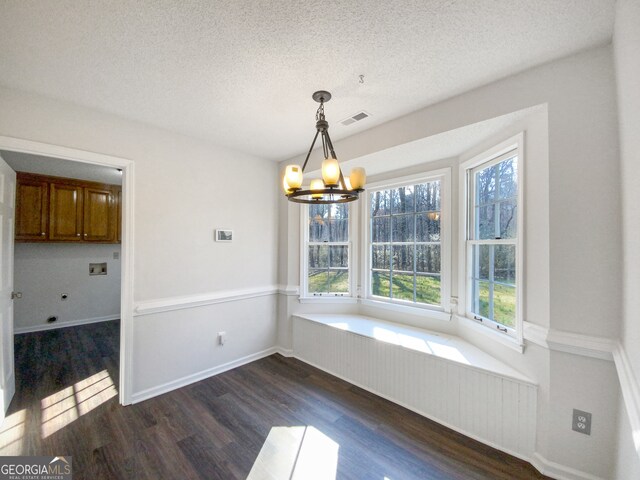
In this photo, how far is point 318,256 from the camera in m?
3.62

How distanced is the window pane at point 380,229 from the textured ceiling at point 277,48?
139 cm

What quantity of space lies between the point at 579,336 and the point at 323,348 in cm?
227

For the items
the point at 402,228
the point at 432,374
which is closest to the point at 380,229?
the point at 402,228

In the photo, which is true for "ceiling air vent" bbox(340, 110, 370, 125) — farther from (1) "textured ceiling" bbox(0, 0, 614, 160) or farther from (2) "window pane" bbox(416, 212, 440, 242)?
(2) "window pane" bbox(416, 212, 440, 242)

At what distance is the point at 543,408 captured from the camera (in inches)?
67.5

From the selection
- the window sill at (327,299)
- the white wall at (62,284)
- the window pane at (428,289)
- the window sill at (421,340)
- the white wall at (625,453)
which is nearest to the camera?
the white wall at (625,453)

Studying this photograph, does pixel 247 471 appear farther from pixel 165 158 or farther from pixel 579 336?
pixel 165 158

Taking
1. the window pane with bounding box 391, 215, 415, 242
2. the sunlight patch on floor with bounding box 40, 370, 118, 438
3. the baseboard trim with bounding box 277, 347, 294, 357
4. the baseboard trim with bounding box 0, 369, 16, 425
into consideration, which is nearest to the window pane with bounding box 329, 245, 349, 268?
the window pane with bounding box 391, 215, 415, 242

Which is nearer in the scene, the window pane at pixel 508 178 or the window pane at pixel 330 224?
the window pane at pixel 508 178

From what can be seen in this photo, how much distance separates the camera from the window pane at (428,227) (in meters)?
2.90

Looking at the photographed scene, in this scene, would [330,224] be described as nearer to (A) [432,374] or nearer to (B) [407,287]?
(B) [407,287]

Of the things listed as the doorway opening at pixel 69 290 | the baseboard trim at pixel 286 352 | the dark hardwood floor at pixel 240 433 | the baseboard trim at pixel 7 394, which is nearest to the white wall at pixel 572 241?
the dark hardwood floor at pixel 240 433

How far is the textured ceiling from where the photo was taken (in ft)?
4.38

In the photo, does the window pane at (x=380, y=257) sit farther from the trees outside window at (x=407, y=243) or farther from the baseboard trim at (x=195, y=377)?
the baseboard trim at (x=195, y=377)
